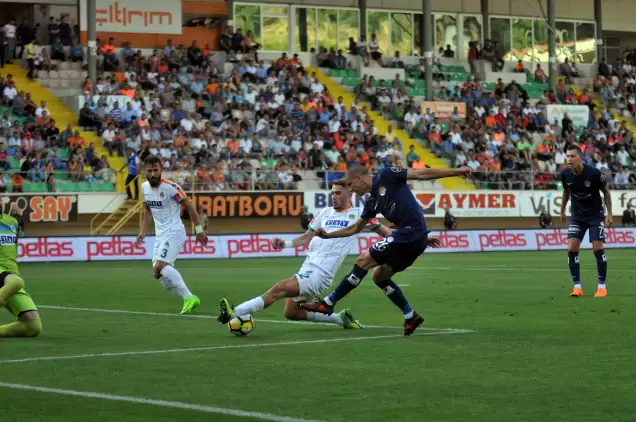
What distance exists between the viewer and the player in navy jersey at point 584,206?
19000 mm

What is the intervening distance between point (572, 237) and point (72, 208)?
22.5 m

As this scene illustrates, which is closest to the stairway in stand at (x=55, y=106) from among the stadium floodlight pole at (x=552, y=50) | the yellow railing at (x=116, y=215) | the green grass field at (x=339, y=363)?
the yellow railing at (x=116, y=215)

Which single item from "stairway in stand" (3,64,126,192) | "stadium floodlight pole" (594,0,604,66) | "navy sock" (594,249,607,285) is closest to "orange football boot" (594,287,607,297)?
"navy sock" (594,249,607,285)

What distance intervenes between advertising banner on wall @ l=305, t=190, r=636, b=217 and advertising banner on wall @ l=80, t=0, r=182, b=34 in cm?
1225

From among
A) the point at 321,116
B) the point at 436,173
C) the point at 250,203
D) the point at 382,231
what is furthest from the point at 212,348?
the point at 321,116

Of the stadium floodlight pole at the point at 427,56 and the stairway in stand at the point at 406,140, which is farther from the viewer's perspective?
the stadium floodlight pole at the point at 427,56

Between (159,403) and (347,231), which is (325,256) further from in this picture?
(159,403)

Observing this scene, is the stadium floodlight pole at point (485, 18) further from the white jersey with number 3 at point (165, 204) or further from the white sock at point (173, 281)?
the white sock at point (173, 281)

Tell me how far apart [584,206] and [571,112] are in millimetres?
36527

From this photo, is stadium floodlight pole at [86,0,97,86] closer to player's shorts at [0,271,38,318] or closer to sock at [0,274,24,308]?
player's shorts at [0,271,38,318]

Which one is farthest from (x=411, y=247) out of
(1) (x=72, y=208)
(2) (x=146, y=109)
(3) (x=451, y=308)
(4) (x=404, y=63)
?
(4) (x=404, y=63)

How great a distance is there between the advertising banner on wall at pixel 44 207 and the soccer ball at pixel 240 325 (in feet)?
81.8

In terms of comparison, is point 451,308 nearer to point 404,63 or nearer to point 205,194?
point 205,194

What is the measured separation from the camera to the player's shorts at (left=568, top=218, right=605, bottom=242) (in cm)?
1927
